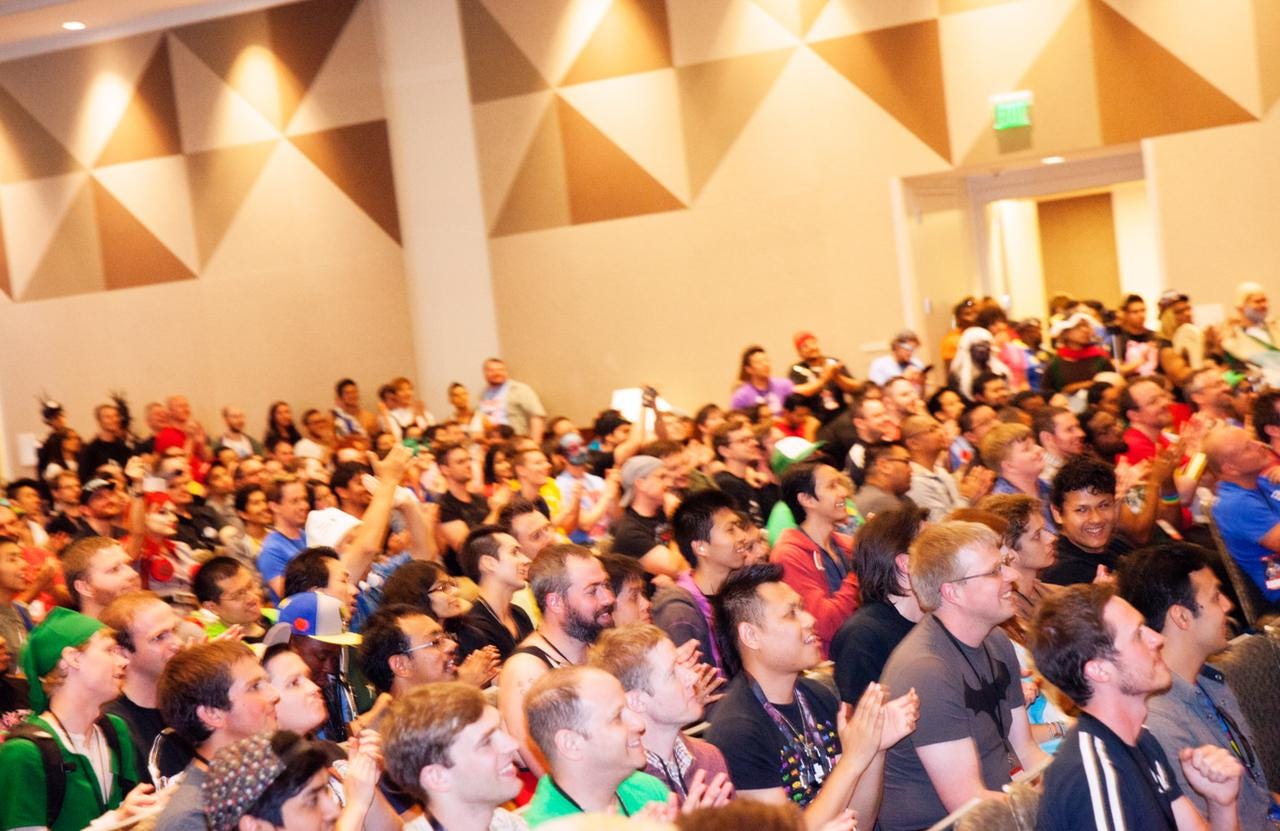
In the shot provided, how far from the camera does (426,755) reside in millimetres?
3320

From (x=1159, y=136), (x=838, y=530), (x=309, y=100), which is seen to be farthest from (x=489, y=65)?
(x=838, y=530)

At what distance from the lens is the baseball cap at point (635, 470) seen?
21.5ft

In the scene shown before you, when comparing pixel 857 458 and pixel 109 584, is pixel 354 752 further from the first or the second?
pixel 857 458

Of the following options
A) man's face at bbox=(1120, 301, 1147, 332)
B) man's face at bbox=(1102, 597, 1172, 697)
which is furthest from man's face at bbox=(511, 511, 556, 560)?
man's face at bbox=(1120, 301, 1147, 332)

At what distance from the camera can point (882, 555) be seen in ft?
15.2

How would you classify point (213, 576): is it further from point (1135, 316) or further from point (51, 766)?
point (1135, 316)

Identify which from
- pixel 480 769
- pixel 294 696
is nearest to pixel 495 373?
pixel 294 696

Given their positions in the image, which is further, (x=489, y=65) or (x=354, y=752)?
(x=489, y=65)

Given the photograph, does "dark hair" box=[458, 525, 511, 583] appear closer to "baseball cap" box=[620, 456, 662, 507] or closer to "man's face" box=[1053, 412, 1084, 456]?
"baseball cap" box=[620, 456, 662, 507]

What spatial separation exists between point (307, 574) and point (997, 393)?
5.58 metres

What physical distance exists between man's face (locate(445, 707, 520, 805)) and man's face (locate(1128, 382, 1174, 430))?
547cm

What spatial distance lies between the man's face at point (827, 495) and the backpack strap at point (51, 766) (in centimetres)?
304

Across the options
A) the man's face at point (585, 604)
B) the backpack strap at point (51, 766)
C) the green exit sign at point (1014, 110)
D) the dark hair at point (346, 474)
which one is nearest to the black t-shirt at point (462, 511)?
the dark hair at point (346, 474)

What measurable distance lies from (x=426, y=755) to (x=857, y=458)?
4.81 meters
